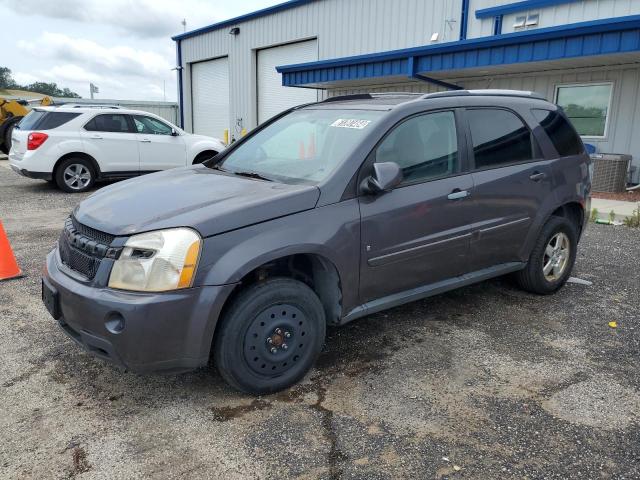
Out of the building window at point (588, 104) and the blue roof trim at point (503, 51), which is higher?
the blue roof trim at point (503, 51)

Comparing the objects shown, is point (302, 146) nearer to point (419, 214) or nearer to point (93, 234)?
point (419, 214)

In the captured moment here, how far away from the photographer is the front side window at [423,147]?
3.56 meters

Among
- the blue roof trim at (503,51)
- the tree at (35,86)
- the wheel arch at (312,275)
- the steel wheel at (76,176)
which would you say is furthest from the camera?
the tree at (35,86)

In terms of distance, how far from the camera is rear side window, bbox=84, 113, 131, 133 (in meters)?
11.0

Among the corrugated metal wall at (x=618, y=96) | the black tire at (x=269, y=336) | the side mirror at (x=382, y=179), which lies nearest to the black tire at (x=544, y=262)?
→ the side mirror at (x=382, y=179)

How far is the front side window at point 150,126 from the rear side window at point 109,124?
0.74ft

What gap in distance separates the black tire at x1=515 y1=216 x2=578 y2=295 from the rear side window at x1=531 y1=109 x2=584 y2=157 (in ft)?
2.04

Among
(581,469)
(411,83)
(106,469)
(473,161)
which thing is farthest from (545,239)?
(411,83)

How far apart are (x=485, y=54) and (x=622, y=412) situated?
9.74 m

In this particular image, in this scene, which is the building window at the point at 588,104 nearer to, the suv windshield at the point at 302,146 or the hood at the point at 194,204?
the suv windshield at the point at 302,146

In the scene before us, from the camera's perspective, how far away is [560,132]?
4719mm

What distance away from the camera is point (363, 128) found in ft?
11.6

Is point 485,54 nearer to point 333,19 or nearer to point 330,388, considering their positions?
point 333,19

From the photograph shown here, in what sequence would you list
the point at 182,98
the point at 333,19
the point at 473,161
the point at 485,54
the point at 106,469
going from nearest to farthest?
the point at 106,469
the point at 473,161
the point at 485,54
the point at 333,19
the point at 182,98
